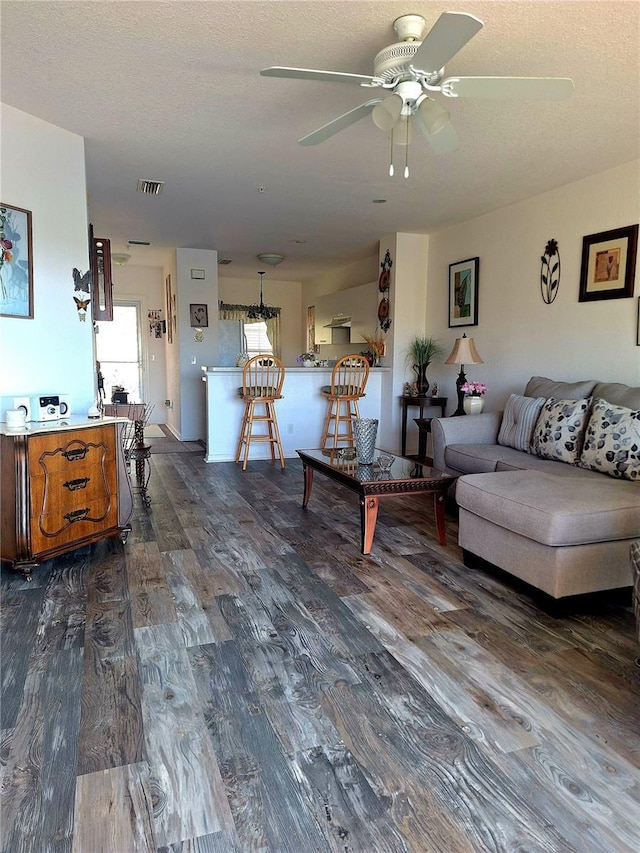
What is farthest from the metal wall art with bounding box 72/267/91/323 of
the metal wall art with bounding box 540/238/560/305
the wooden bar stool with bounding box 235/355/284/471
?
the metal wall art with bounding box 540/238/560/305

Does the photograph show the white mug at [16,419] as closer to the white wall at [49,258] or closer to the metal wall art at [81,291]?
the white wall at [49,258]

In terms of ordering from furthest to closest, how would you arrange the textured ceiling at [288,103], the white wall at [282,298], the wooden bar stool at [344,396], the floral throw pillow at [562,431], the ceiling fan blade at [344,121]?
the white wall at [282,298] → the wooden bar stool at [344,396] → the floral throw pillow at [562,431] → the ceiling fan blade at [344,121] → the textured ceiling at [288,103]

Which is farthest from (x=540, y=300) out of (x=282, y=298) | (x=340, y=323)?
(x=282, y=298)

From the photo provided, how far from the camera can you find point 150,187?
14.4ft

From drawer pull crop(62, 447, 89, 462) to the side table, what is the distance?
3823 mm

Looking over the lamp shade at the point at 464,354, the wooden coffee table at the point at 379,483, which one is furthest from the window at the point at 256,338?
the wooden coffee table at the point at 379,483

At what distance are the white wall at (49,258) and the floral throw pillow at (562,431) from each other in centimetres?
316

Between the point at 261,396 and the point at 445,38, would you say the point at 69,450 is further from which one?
the point at 261,396

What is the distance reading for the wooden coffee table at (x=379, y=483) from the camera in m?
3.12

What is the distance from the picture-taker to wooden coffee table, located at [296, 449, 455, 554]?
3.12 metres

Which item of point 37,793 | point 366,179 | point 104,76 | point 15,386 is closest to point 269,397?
point 366,179

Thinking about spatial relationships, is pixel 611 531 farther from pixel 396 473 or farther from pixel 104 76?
pixel 104 76

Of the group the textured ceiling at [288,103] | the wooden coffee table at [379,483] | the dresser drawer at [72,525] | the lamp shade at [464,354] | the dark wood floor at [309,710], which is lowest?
the dark wood floor at [309,710]

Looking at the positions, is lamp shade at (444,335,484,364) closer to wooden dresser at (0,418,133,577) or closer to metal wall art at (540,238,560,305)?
metal wall art at (540,238,560,305)
